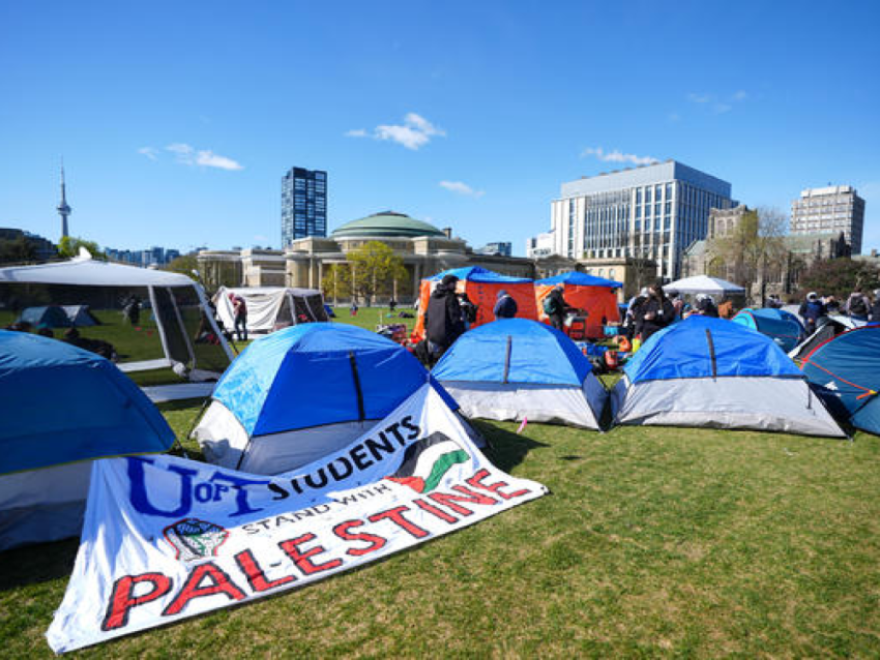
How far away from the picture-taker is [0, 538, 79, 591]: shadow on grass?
3.08 meters

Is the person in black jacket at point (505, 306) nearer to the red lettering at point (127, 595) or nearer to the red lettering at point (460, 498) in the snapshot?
the red lettering at point (460, 498)

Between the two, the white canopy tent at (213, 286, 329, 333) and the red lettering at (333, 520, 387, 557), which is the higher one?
the white canopy tent at (213, 286, 329, 333)

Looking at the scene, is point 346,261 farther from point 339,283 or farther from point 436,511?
point 436,511

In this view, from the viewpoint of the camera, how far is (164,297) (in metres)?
7.88

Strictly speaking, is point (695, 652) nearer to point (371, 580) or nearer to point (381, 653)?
point (381, 653)

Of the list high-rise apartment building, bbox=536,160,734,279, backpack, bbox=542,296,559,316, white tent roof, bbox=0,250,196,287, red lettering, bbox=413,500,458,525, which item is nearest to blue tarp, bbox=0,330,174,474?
red lettering, bbox=413,500,458,525

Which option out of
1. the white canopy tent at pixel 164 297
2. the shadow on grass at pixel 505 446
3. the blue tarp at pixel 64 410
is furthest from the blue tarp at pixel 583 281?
the blue tarp at pixel 64 410

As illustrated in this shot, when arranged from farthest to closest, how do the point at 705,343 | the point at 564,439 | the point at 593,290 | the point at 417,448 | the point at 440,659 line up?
the point at 593,290, the point at 705,343, the point at 564,439, the point at 417,448, the point at 440,659

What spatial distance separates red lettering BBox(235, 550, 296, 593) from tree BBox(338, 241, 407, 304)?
4824 cm

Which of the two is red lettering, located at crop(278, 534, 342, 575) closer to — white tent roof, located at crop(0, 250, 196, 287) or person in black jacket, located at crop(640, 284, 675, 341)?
white tent roof, located at crop(0, 250, 196, 287)

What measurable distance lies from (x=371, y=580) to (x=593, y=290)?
15.7 m

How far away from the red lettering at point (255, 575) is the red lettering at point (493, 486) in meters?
1.80

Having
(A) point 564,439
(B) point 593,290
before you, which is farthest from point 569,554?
(B) point 593,290

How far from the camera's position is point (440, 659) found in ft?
8.02
